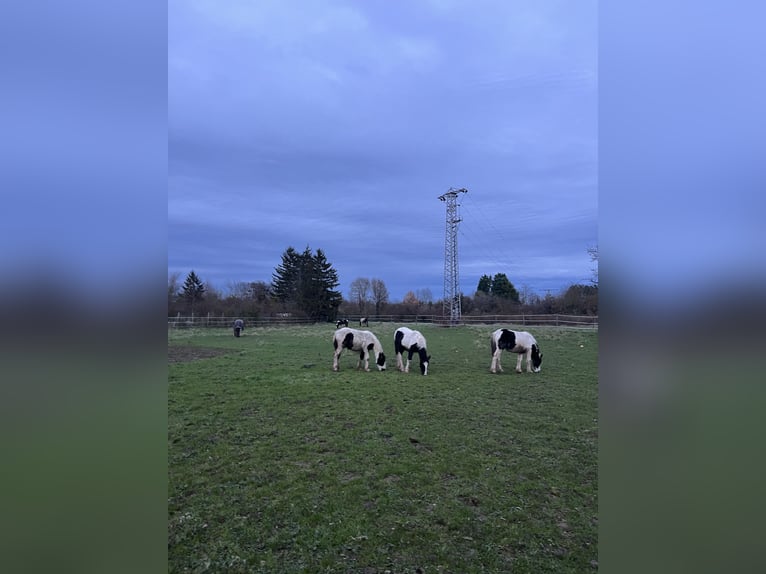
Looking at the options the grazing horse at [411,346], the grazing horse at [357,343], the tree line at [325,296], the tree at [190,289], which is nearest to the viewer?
the tree at [190,289]

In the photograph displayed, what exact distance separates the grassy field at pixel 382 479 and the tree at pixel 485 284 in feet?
160

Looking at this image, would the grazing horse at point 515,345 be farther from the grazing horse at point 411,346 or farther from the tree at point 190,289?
the tree at point 190,289

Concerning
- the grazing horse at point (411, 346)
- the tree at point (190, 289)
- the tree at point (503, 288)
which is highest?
the tree at point (503, 288)

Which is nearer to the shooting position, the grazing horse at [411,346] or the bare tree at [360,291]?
the grazing horse at [411,346]

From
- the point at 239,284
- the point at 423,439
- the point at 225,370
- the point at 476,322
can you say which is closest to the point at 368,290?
the point at 239,284

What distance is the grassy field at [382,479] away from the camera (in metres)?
3.01

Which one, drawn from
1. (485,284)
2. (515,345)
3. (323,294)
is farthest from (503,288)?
(515,345)

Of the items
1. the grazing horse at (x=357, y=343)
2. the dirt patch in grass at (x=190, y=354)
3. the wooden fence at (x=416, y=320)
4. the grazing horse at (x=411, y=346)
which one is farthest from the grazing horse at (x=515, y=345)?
the wooden fence at (x=416, y=320)

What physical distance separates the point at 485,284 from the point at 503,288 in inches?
187

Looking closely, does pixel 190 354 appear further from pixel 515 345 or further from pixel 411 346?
pixel 515 345

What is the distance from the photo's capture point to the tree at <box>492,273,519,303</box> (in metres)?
50.5

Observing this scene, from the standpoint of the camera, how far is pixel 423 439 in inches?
223
